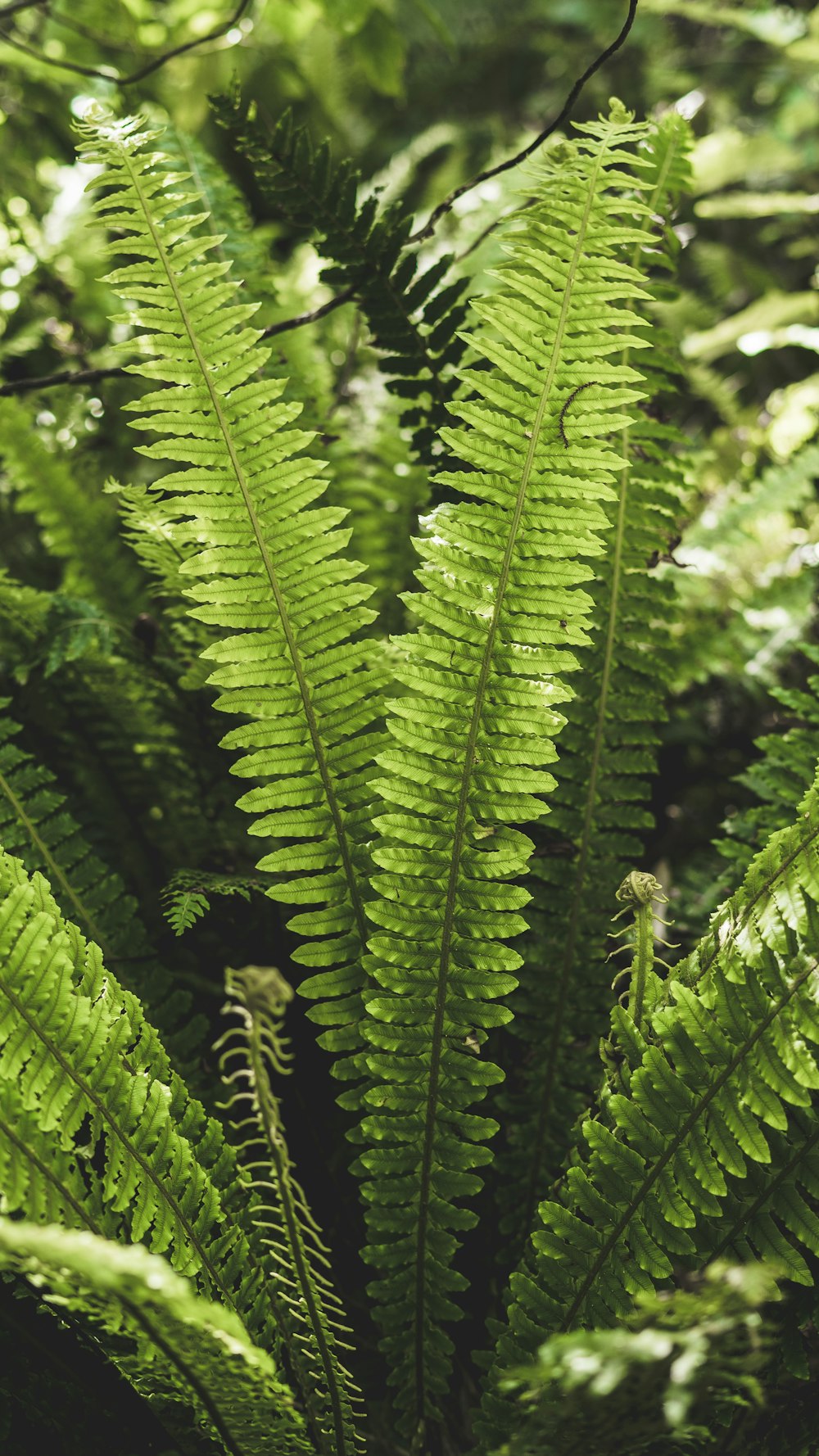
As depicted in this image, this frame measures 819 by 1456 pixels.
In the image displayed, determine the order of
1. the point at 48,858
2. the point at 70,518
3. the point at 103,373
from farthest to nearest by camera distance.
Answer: the point at 70,518, the point at 103,373, the point at 48,858

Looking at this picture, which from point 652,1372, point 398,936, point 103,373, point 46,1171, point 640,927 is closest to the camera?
point 652,1372

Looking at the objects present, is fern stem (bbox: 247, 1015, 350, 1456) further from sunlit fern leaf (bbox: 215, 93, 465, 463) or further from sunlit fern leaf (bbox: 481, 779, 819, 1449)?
sunlit fern leaf (bbox: 215, 93, 465, 463)

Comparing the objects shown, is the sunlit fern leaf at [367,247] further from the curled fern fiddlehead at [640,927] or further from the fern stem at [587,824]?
the curled fern fiddlehead at [640,927]

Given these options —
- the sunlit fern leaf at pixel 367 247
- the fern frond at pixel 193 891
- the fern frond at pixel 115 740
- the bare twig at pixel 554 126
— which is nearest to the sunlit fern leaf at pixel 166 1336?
the fern frond at pixel 193 891

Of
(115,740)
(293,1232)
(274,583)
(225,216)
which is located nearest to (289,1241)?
(293,1232)

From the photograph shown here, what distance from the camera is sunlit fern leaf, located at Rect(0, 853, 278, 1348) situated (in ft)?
2.26

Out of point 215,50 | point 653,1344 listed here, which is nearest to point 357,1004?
point 653,1344

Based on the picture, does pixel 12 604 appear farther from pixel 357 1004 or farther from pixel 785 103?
pixel 785 103

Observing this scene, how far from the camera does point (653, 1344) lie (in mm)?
469

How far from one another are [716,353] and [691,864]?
176cm

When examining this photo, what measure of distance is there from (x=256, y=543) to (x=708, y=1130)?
2.04ft

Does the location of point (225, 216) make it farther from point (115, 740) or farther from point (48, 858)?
point (48, 858)

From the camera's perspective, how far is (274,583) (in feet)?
2.89

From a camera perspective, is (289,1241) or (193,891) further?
(193,891)
